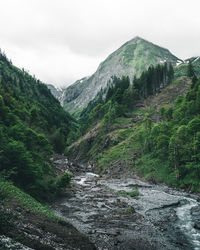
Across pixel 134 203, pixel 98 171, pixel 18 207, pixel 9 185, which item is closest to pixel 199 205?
pixel 134 203

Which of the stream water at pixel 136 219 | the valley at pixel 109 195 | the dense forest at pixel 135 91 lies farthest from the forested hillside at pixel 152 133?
the stream water at pixel 136 219

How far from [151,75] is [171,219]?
13005 cm

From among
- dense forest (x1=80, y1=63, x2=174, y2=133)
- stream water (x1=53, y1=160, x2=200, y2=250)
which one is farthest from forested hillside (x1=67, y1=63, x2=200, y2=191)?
stream water (x1=53, y1=160, x2=200, y2=250)

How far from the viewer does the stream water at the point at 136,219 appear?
1988 cm

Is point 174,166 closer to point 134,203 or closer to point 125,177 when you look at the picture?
point 125,177

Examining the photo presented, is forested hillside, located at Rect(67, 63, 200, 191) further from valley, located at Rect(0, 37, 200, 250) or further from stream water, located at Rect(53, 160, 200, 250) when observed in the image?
stream water, located at Rect(53, 160, 200, 250)

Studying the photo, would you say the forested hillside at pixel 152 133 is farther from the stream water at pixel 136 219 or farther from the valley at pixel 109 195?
the stream water at pixel 136 219

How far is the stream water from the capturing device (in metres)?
19.9

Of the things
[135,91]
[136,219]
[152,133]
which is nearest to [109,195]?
[136,219]

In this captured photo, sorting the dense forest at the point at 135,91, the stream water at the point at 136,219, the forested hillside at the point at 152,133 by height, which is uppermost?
the dense forest at the point at 135,91

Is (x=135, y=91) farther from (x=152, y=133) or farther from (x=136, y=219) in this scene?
(x=136, y=219)

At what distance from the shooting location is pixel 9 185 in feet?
90.1

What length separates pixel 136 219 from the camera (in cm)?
2684

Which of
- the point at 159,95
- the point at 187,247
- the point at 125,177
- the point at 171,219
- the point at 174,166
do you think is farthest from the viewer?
the point at 159,95
